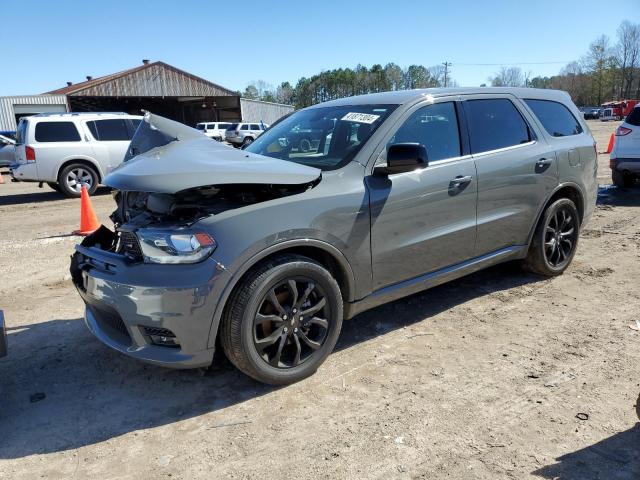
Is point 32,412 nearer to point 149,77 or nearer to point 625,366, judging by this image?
point 625,366

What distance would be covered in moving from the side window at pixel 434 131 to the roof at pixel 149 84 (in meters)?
38.3

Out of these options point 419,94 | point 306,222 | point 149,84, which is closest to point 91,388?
point 306,222

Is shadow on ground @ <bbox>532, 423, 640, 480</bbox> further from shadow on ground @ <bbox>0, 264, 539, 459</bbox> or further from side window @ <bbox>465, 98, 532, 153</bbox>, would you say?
side window @ <bbox>465, 98, 532, 153</bbox>

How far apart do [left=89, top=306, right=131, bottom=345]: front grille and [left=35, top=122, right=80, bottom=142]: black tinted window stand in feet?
32.3

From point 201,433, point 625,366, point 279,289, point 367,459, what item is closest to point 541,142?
point 625,366

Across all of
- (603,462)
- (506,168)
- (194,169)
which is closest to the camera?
(603,462)

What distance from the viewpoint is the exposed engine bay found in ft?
9.65

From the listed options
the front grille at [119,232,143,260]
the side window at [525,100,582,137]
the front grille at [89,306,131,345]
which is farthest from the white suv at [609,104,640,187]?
the front grille at [89,306,131,345]

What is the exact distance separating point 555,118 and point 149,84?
38393 millimetres

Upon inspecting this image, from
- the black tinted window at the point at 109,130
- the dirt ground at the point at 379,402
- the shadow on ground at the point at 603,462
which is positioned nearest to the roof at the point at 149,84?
the black tinted window at the point at 109,130

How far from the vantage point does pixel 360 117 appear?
3.75m

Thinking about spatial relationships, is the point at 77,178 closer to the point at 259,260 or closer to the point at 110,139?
the point at 110,139

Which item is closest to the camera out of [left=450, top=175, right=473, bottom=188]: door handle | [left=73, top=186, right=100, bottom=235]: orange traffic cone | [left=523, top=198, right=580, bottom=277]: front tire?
[left=450, top=175, right=473, bottom=188]: door handle

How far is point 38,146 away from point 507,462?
1188cm
